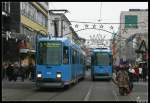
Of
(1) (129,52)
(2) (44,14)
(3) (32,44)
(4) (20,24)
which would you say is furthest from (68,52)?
(1) (129,52)

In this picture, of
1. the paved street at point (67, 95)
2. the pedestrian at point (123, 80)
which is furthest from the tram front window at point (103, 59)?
the pedestrian at point (123, 80)

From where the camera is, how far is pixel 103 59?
4984cm

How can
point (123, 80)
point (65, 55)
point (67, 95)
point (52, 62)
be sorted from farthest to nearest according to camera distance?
1. point (65, 55)
2. point (52, 62)
3. point (123, 80)
4. point (67, 95)

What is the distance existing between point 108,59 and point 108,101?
2635cm

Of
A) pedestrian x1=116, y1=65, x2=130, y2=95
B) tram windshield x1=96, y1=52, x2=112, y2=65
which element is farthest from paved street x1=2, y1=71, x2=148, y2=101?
tram windshield x1=96, y1=52, x2=112, y2=65

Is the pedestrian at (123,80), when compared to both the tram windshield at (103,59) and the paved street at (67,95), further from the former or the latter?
the tram windshield at (103,59)

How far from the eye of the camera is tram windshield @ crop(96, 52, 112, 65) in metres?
49.6

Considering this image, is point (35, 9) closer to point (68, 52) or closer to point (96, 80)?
point (96, 80)

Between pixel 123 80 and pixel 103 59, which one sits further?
pixel 103 59

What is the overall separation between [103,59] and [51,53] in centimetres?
1921

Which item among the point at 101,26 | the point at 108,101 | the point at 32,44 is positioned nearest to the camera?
the point at 108,101

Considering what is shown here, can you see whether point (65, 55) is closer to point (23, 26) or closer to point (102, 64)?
point (102, 64)

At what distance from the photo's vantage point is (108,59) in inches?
1956

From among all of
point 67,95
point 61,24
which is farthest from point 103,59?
point 61,24
